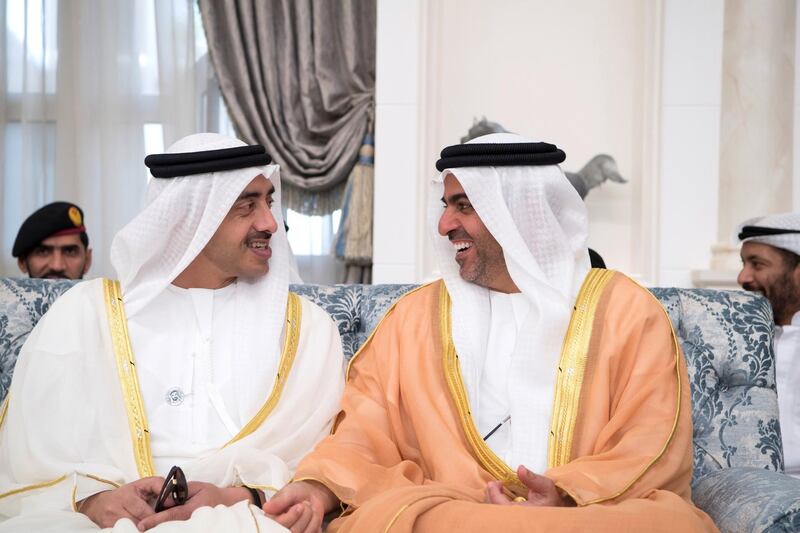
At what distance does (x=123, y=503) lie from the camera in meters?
2.43

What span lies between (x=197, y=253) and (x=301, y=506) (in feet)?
2.97

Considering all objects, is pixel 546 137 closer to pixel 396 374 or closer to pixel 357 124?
pixel 357 124

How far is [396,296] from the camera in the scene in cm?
329

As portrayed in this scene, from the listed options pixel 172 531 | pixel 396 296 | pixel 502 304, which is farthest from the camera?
pixel 396 296

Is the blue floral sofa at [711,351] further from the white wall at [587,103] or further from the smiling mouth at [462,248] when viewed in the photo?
the white wall at [587,103]

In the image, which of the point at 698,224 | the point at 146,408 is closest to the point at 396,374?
the point at 146,408

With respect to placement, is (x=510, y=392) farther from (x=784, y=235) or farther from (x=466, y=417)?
(x=784, y=235)

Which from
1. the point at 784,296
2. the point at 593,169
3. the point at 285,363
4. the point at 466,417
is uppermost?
the point at 593,169

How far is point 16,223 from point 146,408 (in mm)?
3892

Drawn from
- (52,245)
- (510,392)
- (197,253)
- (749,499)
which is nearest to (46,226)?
(52,245)

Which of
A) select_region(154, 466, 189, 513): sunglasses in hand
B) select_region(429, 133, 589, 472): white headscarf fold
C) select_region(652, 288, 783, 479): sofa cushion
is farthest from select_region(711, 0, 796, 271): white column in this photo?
select_region(154, 466, 189, 513): sunglasses in hand

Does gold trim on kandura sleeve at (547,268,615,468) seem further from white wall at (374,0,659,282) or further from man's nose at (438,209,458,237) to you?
white wall at (374,0,659,282)

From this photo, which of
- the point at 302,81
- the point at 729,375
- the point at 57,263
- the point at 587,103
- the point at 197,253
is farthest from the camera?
the point at 302,81

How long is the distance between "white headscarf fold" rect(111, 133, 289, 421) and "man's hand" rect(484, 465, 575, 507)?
803mm
